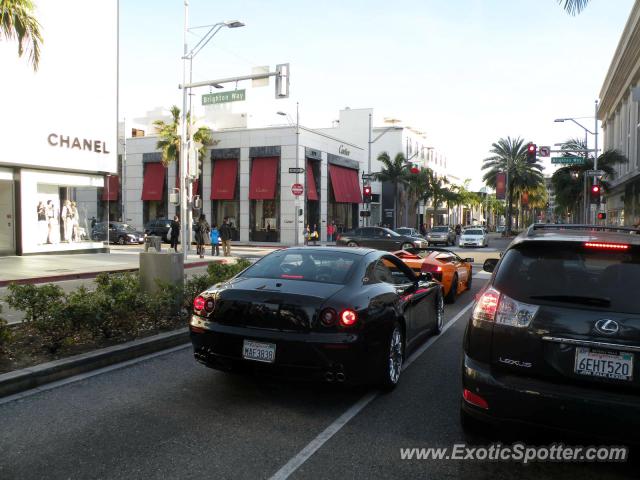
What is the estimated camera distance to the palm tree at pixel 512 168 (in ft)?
198

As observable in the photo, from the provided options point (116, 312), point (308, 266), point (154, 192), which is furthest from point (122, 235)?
point (308, 266)

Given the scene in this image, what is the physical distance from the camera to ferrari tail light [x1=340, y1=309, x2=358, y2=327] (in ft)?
15.8

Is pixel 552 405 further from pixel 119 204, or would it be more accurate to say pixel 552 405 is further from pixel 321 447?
pixel 119 204

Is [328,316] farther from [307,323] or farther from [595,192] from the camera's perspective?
[595,192]

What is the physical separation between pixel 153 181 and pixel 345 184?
615 inches

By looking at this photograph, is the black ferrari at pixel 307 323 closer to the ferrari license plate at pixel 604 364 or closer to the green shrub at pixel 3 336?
the ferrari license plate at pixel 604 364

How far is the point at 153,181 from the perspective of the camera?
Answer: 146ft

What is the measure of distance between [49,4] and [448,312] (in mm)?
20432

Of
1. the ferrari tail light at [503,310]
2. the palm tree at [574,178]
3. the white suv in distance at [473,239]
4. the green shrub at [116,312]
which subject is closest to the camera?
the ferrari tail light at [503,310]

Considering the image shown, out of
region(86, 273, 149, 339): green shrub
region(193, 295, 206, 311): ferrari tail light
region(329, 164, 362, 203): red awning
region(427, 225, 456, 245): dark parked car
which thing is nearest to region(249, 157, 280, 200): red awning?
region(329, 164, 362, 203): red awning

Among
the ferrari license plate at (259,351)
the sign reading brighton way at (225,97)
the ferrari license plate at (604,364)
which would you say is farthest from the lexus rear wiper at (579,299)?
the sign reading brighton way at (225,97)

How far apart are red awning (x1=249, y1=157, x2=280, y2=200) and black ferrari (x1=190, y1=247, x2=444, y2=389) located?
3394 cm

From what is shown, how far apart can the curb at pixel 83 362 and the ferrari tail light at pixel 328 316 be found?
284 cm

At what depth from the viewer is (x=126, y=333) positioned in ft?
23.4
